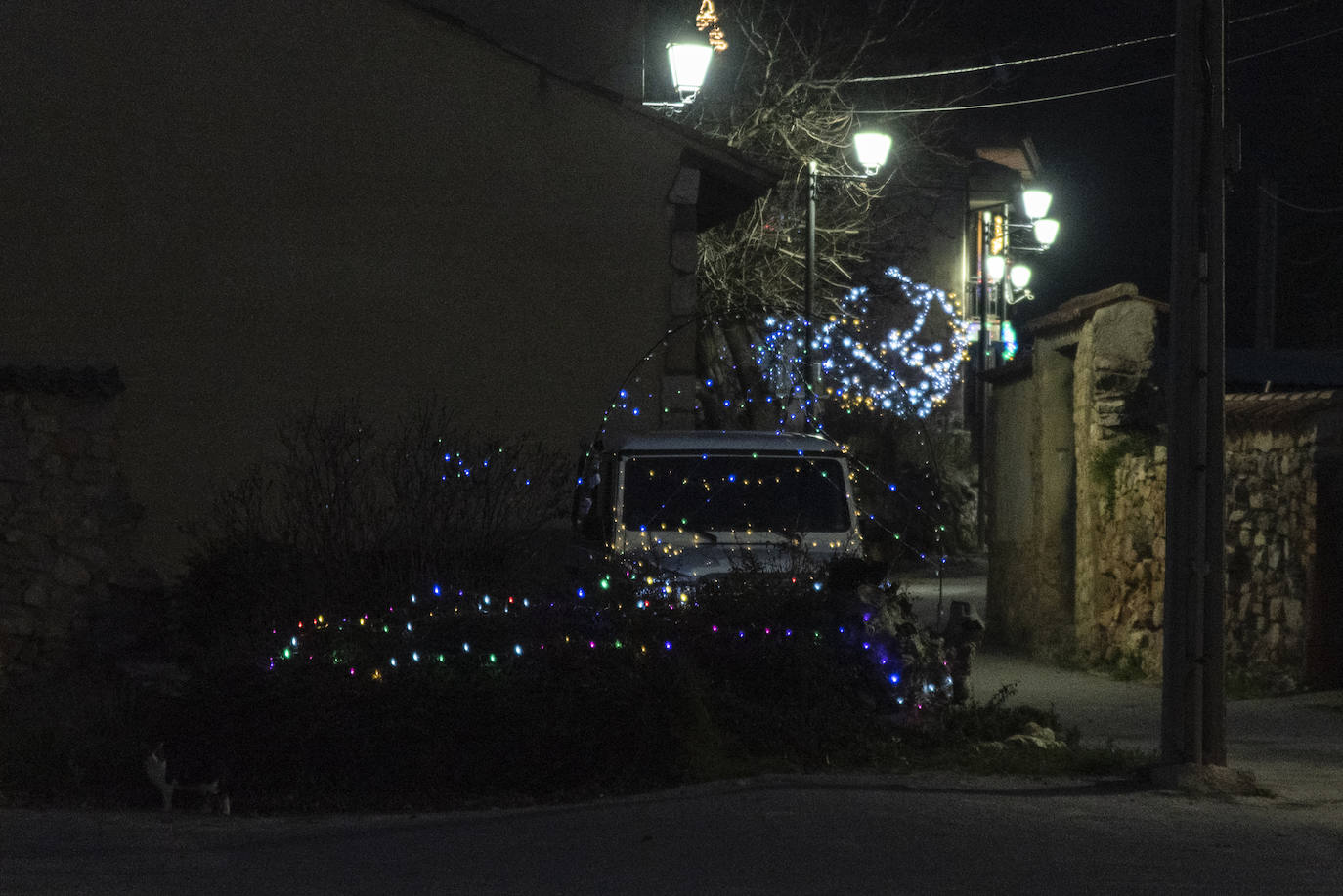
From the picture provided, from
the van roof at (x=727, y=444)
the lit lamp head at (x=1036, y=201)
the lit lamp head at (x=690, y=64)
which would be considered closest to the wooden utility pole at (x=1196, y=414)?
the van roof at (x=727, y=444)

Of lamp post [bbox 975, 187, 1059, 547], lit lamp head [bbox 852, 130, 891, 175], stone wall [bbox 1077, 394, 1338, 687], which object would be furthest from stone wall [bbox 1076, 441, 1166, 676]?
lamp post [bbox 975, 187, 1059, 547]

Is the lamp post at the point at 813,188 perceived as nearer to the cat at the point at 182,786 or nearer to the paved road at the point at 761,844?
the paved road at the point at 761,844

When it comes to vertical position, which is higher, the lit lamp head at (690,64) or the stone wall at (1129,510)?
the lit lamp head at (690,64)

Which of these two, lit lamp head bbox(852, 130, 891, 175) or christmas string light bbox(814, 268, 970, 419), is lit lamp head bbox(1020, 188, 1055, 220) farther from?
lit lamp head bbox(852, 130, 891, 175)

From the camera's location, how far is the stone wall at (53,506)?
945cm

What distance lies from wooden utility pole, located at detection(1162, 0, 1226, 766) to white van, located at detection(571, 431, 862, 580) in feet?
8.06

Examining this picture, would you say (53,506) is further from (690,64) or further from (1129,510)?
(690,64)

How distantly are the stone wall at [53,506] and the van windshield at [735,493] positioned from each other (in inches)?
130

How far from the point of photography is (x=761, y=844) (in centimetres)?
614

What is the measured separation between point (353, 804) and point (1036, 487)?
920cm

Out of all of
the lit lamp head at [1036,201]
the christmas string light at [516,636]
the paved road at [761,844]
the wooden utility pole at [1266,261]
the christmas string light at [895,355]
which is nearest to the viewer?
the paved road at [761,844]

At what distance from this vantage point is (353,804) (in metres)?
7.20

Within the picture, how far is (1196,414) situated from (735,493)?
328 cm

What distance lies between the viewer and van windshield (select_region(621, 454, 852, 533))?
32.0ft
